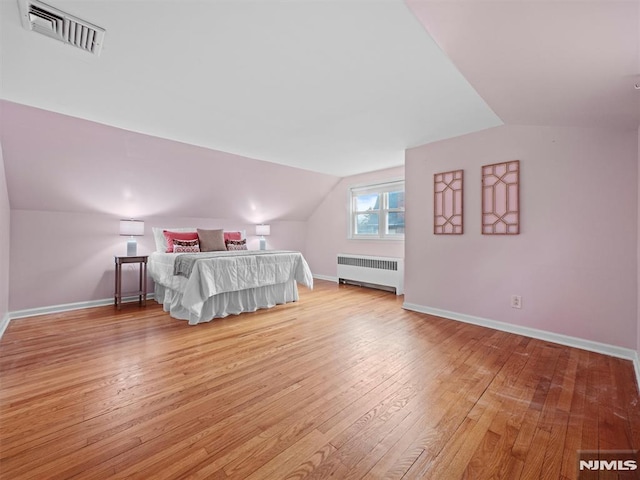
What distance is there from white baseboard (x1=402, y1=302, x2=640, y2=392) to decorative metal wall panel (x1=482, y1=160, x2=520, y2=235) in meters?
0.95

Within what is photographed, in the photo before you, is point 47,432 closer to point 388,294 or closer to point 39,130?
point 39,130

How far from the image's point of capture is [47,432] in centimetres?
136

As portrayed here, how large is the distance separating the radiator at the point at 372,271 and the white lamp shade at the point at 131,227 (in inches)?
131

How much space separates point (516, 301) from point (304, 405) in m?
2.41

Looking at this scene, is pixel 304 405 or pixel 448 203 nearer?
pixel 304 405

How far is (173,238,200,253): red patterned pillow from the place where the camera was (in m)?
3.91

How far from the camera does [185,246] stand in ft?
13.0

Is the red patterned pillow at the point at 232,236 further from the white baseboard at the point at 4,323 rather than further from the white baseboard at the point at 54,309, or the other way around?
the white baseboard at the point at 4,323

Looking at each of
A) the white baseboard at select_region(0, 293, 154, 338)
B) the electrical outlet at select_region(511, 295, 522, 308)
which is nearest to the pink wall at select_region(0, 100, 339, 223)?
the white baseboard at select_region(0, 293, 154, 338)

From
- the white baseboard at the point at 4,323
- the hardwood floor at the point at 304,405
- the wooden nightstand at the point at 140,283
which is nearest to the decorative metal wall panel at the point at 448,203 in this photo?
the hardwood floor at the point at 304,405

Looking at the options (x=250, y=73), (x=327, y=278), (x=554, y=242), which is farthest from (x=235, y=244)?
(x=554, y=242)

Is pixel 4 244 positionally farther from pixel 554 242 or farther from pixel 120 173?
pixel 554 242

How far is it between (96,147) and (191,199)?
1.38m

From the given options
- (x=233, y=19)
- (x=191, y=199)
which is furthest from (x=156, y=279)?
(x=233, y=19)
